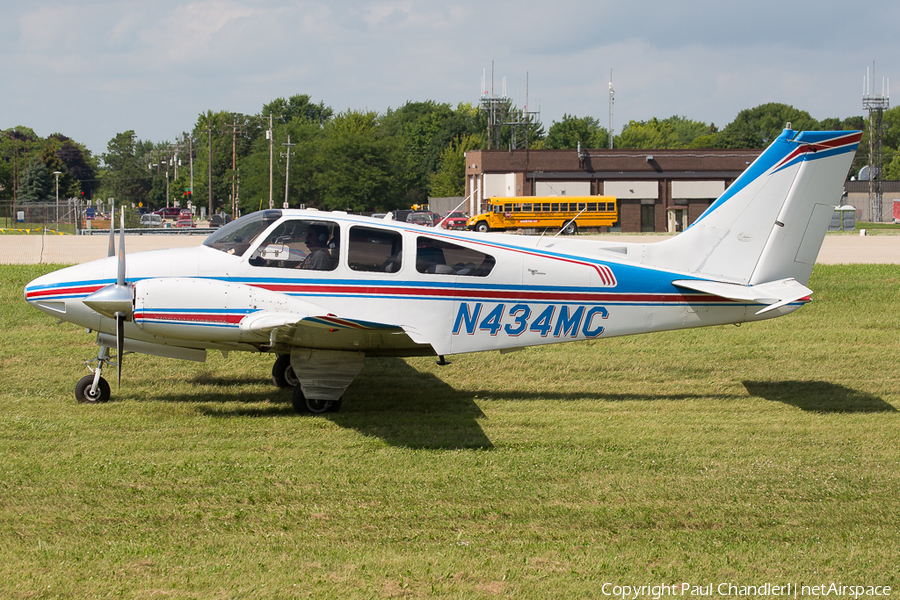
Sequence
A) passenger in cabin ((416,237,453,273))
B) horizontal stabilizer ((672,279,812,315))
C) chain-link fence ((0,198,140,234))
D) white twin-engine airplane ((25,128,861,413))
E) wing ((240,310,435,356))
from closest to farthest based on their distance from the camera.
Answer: wing ((240,310,435,356))
white twin-engine airplane ((25,128,861,413))
passenger in cabin ((416,237,453,273))
horizontal stabilizer ((672,279,812,315))
chain-link fence ((0,198,140,234))

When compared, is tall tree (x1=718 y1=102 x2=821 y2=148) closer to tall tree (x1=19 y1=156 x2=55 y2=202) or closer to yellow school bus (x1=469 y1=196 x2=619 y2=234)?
Answer: yellow school bus (x1=469 y1=196 x2=619 y2=234)

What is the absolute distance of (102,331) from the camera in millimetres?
8719

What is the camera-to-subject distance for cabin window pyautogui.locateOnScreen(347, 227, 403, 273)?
8.72m

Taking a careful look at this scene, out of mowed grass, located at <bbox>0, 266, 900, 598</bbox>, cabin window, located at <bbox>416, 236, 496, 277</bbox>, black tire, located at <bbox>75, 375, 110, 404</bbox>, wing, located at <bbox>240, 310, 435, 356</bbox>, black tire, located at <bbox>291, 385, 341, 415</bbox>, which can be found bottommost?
mowed grass, located at <bbox>0, 266, 900, 598</bbox>

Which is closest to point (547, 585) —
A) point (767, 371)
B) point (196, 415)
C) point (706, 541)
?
point (706, 541)

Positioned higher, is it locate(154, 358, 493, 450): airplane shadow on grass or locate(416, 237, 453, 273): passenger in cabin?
locate(416, 237, 453, 273): passenger in cabin

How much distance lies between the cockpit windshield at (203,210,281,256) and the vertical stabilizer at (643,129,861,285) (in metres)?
4.63

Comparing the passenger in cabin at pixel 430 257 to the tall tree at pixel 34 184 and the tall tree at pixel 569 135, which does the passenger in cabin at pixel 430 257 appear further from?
the tall tree at pixel 569 135

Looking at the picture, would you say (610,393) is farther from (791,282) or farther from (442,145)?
(442,145)

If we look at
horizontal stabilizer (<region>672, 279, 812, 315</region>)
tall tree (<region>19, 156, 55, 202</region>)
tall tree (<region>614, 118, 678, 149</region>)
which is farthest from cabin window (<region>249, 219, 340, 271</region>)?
tall tree (<region>614, 118, 678, 149</region>)

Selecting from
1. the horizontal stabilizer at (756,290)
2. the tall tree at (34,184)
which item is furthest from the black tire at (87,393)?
the tall tree at (34,184)

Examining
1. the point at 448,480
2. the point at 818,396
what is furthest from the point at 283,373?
the point at 818,396

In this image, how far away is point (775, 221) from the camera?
9594 mm

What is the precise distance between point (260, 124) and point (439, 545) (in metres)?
109
